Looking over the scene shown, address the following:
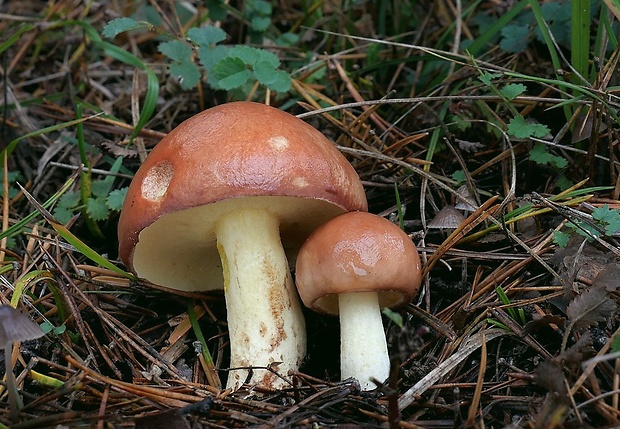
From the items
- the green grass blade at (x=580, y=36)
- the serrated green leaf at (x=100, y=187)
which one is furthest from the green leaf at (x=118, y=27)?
the green grass blade at (x=580, y=36)

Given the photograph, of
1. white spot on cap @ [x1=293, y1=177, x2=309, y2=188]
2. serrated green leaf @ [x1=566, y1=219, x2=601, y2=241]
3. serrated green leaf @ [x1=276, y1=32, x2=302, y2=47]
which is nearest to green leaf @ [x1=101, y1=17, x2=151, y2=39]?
serrated green leaf @ [x1=276, y1=32, x2=302, y2=47]

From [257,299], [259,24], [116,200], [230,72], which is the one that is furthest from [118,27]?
[257,299]

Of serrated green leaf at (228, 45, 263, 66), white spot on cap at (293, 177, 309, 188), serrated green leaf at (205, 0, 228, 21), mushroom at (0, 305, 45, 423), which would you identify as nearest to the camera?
mushroom at (0, 305, 45, 423)

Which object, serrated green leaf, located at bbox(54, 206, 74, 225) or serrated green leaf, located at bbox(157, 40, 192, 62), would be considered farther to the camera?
serrated green leaf, located at bbox(157, 40, 192, 62)

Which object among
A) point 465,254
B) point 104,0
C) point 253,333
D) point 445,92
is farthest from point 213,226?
point 104,0

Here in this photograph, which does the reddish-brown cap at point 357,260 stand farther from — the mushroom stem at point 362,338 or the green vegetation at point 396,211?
the green vegetation at point 396,211

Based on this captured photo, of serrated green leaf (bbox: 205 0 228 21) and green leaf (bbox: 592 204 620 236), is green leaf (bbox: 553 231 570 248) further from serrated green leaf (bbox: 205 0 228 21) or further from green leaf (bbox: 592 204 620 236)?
serrated green leaf (bbox: 205 0 228 21)
